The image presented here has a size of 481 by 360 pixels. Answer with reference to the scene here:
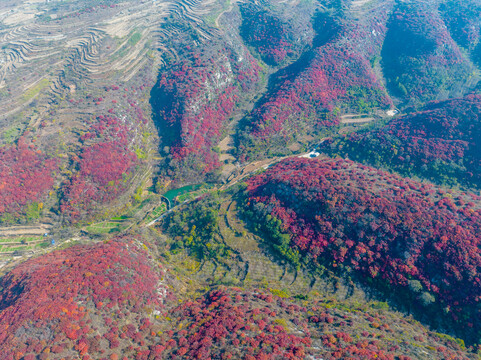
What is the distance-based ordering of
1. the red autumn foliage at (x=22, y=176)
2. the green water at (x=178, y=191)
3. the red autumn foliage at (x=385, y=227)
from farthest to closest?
the green water at (x=178, y=191) → the red autumn foliage at (x=22, y=176) → the red autumn foliage at (x=385, y=227)

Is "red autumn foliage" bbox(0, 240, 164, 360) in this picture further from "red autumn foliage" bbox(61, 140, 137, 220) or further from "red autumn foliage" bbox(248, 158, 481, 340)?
"red autumn foliage" bbox(248, 158, 481, 340)

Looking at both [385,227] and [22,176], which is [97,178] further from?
[385,227]

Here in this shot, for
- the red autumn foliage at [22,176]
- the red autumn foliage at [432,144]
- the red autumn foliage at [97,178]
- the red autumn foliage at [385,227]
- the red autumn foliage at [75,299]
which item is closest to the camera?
the red autumn foliage at [75,299]

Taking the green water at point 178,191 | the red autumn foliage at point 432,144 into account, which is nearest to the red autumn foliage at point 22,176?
the green water at point 178,191

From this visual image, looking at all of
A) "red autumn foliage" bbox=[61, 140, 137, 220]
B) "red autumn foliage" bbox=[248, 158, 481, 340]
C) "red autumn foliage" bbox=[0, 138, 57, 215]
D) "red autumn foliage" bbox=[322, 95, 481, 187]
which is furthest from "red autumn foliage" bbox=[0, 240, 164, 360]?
"red autumn foliage" bbox=[322, 95, 481, 187]

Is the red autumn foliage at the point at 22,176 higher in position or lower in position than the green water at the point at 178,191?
higher

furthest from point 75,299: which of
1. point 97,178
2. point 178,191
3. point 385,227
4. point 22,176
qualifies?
point 385,227

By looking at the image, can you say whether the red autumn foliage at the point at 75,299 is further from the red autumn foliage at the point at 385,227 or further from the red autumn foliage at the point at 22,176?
the red autumn foliage at the point at 385,227

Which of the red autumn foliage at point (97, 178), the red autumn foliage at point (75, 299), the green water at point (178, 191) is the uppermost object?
the red autumn foliage at point (97, 178)
